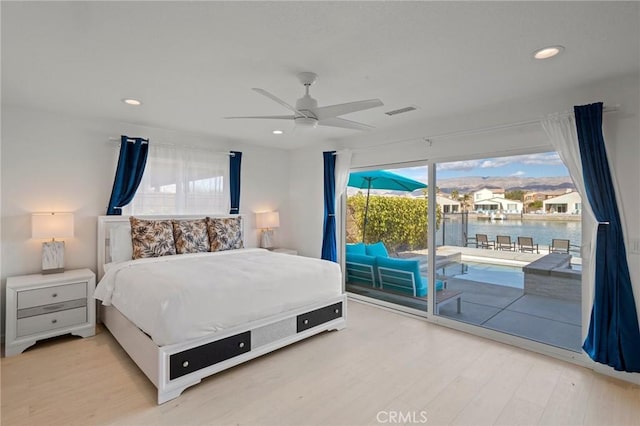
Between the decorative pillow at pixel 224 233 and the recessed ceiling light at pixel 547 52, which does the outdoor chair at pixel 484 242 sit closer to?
the recessed ceiling light at pixel 547 52

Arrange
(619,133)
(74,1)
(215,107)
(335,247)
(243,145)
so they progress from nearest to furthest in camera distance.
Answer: (74,1)
(619,133)
(215,107)
(335,247)
(243,145)

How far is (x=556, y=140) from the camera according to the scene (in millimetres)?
2951

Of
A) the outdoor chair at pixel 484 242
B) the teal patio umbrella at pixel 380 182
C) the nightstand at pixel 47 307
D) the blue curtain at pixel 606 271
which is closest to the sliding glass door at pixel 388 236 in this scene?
the teal patio umbrella at pixel 380 182

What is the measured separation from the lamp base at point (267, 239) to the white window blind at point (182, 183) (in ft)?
2.36

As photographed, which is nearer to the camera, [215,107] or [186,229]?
[215,107]

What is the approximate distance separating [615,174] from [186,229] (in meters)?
4.51

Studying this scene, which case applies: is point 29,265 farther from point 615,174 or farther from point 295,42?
point 615,174

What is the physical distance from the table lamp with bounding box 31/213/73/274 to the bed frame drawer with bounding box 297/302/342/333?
265cm

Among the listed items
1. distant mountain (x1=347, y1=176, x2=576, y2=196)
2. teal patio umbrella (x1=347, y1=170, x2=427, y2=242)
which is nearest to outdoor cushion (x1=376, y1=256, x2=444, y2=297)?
teal patio umbrella (x1=347, y1=170, x2=427, y2=242)

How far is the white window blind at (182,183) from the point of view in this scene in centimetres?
429

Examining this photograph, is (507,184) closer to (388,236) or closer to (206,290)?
(388,236)

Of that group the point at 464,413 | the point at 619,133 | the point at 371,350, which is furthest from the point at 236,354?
the point at 619,133

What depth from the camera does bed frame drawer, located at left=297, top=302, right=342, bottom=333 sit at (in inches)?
127

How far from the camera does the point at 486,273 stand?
3672 mm
